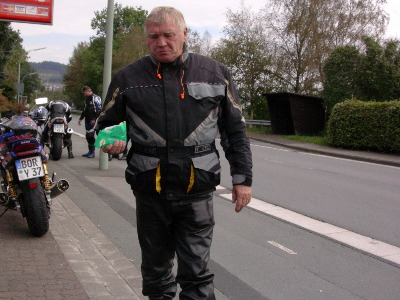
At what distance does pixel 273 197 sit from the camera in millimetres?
9000

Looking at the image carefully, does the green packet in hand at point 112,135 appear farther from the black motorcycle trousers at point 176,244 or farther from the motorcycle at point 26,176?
the motorcycle at point 26,176

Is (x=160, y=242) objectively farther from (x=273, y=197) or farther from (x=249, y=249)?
(x=273, y=197)

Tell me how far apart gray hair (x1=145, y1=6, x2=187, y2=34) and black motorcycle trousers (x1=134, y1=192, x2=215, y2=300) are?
0.97 meters

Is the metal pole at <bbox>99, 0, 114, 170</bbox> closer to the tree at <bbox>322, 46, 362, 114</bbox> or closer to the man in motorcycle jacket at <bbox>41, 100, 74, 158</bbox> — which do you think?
the man in motorcycle jacket at <bbox>41, 100, 74, 158</bbox>

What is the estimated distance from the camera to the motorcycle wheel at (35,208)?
5.25m

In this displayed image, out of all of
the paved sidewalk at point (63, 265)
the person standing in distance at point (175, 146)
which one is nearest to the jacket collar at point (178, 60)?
the person standing in distance at point (175, 146)

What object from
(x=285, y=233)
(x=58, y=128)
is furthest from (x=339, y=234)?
(x=58, y=128)

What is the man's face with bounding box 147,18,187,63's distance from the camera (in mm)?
3004

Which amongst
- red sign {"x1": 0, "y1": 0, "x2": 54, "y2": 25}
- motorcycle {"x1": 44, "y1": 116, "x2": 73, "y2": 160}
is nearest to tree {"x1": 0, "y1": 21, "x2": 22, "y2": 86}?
red sign {"x1": 0, "y1": 0, "x2": 54, "y2": 25}

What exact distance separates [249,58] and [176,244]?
3379cm

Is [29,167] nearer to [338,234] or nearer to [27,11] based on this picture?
[338,234]

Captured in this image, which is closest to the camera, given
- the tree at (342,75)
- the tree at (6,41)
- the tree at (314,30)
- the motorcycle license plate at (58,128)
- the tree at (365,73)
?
the motorcycle license plate at (58,128)

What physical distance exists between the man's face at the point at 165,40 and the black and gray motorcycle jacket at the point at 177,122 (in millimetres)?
64

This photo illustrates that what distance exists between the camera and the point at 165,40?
301 centimetres
